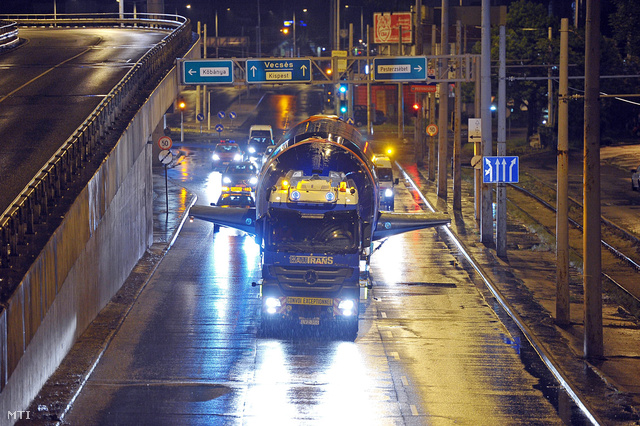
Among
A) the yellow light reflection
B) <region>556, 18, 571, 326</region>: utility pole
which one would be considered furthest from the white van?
<region>556, 18, 571, 326</region>: utility pole

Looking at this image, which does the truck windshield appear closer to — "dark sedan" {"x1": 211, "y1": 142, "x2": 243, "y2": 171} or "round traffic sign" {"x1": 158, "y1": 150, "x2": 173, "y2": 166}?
"round traffic sign" {"x1": 158, "y1": 150, "x2": 173, "y2": 166}

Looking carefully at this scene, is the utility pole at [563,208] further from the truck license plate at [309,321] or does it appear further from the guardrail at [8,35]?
the guardrail at [8,35]

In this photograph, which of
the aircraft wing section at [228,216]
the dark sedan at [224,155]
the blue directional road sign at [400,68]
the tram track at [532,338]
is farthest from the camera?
the dark sedan at [224,155]

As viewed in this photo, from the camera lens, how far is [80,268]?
745 inches

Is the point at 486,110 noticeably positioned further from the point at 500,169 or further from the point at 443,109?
the point at 443,109

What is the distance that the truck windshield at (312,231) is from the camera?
18.5 m

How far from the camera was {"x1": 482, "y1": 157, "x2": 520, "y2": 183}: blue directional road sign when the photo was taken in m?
25.8

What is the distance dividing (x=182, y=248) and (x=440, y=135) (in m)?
15.2

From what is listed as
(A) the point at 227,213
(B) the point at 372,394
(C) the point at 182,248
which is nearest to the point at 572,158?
(C) the point at 182,248

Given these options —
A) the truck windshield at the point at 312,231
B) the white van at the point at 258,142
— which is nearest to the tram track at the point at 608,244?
the truck windshield at the point at 312,231

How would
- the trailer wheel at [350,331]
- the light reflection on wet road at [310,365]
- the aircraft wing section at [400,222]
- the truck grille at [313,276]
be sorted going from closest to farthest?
the light reflection on wet road at [310,365] → the truck grille at [313,276] → the trailer wheel at [350,331] → the aircraft wing section at [400,222]

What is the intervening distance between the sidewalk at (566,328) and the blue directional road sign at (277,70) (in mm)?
9870

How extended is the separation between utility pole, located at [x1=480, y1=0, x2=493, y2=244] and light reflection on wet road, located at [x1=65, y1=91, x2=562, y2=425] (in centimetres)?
533

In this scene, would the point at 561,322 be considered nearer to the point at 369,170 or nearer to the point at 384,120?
the point at 369,170
